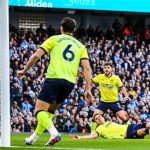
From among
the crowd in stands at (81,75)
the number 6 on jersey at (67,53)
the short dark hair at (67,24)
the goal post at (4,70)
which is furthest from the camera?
the crowd in stands at (81,75)

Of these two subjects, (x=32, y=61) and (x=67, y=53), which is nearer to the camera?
(x=32, y=61)

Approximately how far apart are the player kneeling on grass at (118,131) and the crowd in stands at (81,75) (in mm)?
5148

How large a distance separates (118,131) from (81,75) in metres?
5.51

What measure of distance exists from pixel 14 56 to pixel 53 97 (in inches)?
687

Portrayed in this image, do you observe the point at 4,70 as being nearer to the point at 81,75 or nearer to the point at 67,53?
the point at 67,53

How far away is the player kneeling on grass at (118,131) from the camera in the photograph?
1612 centimetres

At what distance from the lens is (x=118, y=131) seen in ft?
55.5

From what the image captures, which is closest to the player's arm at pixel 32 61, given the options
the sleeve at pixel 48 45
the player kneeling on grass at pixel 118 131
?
the sleeve at pixel 48 45

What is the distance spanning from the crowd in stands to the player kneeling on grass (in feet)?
16.9

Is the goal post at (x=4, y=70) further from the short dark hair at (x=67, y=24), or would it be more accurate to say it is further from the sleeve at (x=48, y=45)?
the short dark hair at (x=67, y=24)

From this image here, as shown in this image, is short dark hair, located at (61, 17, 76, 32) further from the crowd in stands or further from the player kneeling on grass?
the crowd in stands

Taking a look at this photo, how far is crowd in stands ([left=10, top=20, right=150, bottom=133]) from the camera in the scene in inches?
1045

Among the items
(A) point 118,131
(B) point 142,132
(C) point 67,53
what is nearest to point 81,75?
(A) point 118,131

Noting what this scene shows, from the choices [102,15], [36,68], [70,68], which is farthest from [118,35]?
[70,68]
